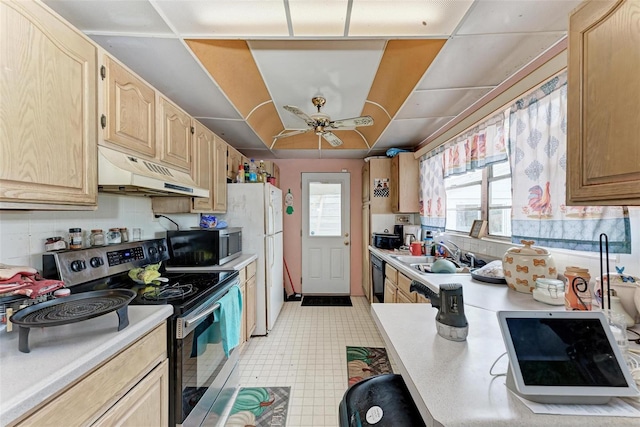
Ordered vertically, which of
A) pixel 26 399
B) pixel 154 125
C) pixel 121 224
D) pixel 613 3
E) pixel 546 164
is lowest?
pixel 26 399

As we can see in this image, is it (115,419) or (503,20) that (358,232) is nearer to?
(503,20)

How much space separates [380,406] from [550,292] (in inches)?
40.5

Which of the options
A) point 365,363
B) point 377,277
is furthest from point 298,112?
point 365,363

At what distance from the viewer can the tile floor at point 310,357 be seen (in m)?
1.84

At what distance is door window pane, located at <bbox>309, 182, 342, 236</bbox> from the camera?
4301 millimetres

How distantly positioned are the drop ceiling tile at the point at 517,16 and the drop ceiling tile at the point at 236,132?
2028mm

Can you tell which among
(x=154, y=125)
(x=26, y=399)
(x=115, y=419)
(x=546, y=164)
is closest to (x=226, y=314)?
(x=115, y=419)

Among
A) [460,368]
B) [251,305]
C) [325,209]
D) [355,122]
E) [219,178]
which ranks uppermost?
[355,122]

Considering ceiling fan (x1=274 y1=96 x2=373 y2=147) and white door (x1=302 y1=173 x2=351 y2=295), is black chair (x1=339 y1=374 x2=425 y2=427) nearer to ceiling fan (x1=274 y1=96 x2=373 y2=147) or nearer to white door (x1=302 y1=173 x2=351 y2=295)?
ceiling fan (x1=274 y1=96 x2=373 y2=147)

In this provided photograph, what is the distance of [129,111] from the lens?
1.41 metres

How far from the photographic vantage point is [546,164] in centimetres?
151

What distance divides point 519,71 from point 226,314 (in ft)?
8.36

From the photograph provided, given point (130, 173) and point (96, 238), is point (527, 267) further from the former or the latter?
point (96, 238)

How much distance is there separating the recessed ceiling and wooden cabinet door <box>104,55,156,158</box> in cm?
21
